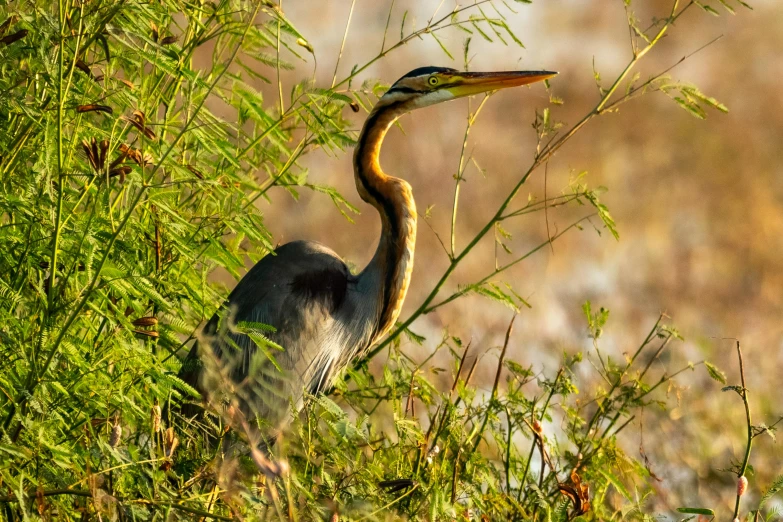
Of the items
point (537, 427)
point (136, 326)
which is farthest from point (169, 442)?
point (537, 427)

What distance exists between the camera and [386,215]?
3.54 metres

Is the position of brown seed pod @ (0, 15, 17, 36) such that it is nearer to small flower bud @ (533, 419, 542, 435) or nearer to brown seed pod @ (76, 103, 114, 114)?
brown seed pod @ (76, 103, 114, 114)

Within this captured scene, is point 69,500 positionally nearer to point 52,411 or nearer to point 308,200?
point 52,411

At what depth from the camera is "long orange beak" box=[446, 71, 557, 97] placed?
134 inches

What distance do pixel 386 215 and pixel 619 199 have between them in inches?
193

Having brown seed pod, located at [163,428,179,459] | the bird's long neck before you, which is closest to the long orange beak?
the bird's long neck

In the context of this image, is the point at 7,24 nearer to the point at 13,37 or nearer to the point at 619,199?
the point at 13,37

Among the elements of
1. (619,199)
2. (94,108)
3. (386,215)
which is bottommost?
(94,108)

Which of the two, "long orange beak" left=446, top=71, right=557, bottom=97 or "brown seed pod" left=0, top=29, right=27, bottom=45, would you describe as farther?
"long orange beak" left=446, top=71, right=557, bottom=97

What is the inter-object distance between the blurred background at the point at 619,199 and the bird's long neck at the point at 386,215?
1184 mm

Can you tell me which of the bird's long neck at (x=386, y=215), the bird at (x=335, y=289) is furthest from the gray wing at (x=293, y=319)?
the bird's long neck at (x=386, y=215)

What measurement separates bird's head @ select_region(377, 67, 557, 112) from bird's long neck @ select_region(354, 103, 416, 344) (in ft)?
0.14

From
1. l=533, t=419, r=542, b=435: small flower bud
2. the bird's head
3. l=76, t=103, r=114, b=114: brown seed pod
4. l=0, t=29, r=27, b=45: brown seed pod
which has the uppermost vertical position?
the bird's head

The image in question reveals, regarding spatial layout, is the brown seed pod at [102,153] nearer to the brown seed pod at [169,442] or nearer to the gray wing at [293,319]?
the brown seed pod at [169,442]
